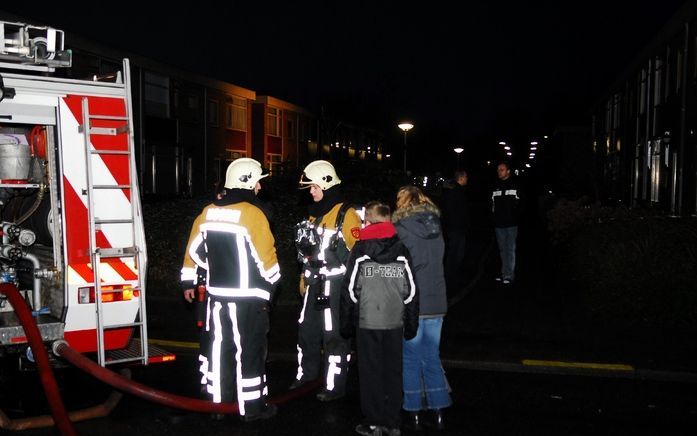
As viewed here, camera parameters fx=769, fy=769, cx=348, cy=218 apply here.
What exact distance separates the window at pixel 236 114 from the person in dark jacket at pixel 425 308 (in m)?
32.7

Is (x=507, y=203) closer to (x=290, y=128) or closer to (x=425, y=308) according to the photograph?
(x=425, y=308)

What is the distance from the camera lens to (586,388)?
704 centimetres

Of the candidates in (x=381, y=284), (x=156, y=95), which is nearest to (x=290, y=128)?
(x=156, y=95)

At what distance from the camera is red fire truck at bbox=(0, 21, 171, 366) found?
19.3 feet

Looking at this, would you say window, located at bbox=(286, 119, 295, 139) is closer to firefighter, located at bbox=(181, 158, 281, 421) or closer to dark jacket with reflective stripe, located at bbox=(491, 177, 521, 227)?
dark jacket with reflective stripe, located at bbox=(491, 177, 521, 227)

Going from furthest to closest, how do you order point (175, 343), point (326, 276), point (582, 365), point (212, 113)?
point (212, 113) → point (175, 343) → point (582, 365) → point (326, 276)

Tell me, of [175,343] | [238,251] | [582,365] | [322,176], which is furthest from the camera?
[175,343]

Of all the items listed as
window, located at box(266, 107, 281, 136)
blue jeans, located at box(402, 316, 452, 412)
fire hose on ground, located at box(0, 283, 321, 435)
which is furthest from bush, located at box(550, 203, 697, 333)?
window, located at box(266, 107, 281, 136)

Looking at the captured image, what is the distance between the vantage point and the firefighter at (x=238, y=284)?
574 cm

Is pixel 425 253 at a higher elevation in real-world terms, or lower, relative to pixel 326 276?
higher

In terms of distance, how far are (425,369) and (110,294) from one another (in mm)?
2516

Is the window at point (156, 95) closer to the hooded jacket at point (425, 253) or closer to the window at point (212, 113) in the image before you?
the window at point (212, 113)

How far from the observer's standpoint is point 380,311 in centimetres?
543

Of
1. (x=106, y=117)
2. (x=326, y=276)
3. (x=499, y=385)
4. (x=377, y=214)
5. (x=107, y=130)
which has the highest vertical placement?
(x=106, y=117)
